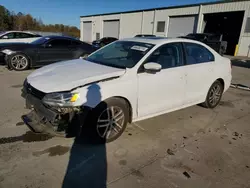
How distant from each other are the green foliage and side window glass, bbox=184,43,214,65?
38.2 metres

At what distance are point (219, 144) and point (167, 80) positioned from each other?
1.34 metres

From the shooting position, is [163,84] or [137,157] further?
[163,84]

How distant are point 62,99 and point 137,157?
129 centimetres

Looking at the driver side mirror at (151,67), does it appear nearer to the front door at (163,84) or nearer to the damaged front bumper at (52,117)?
the front door at (163,84)

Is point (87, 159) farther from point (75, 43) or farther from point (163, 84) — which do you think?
point (75, 43)

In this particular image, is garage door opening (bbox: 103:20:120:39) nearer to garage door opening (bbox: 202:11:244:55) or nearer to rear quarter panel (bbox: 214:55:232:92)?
garage door opening (bbox: 202:11:244:55)

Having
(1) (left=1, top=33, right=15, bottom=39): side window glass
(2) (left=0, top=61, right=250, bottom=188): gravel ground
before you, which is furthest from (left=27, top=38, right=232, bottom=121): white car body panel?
(1) (left=1, top=33, right=15, bottom=39): side window glass

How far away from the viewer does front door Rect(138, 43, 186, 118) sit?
323 centimetres

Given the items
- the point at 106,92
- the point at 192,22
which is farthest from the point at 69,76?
the point at 192,22

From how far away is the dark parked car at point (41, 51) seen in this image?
7.50m

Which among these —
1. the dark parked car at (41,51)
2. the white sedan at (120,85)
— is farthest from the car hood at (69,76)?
the dark parked car at (41,51)

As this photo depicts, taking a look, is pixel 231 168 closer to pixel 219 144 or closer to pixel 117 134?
pixel 219 144

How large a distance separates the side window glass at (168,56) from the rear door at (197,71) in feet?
0.66

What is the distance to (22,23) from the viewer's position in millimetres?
42688
